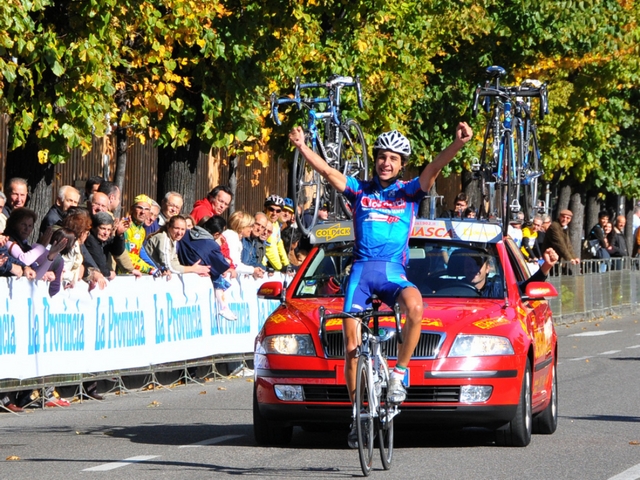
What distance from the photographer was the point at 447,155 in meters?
10.1

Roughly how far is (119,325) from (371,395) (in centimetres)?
677

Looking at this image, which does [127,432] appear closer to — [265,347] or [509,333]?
[265,347]

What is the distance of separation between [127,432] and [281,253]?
8490 mm

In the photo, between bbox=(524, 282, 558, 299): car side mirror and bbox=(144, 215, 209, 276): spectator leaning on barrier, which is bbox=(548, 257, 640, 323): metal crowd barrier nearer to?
bbox=(144, 215, 209, 276): spectator leaning on barrier

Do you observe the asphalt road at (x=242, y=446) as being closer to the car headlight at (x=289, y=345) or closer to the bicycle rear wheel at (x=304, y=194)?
the car headlight at (x=289, y=345)

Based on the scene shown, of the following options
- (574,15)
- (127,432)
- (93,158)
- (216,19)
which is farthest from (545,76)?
(127,432)

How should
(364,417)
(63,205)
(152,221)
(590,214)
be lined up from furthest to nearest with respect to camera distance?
(590,214)
(152,221)
(63,205)
(364,417)

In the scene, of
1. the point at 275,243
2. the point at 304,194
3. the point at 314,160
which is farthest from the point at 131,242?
the point at 314,160

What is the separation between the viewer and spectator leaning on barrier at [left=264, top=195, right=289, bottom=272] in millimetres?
20641

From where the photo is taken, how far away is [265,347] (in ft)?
37.1

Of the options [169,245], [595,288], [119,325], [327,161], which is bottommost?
[595,288]

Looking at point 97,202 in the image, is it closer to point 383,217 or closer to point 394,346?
point 394,346

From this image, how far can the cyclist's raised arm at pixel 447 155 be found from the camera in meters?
9.88

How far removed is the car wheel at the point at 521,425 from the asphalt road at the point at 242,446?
9 centimetres
